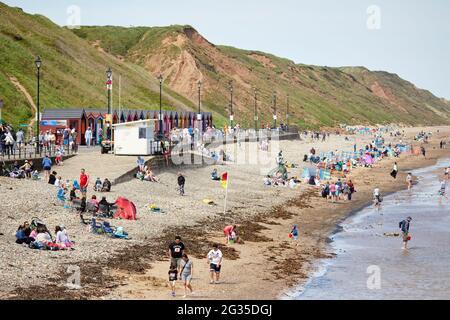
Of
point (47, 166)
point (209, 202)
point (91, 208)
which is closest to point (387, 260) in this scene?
→ point (91, 208)

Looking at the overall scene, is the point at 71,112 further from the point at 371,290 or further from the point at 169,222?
the point at 371,290

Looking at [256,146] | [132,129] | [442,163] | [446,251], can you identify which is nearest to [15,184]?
[132,129]

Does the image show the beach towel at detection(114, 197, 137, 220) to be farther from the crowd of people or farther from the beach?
the crowd of people

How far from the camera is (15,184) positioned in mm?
31562

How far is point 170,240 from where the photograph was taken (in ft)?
91.8

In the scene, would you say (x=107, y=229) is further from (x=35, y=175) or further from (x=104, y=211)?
(x=35, y=175)

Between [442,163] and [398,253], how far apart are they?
6351 centimetres

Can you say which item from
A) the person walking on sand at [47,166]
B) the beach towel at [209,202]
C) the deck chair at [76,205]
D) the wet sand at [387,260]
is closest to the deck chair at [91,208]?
the deck chair at [76,205]

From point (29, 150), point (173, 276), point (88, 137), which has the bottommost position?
point (173, 276)

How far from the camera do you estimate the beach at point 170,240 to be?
20438 millimetres

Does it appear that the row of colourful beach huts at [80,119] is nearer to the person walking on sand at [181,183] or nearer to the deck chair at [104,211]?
the person walking on sand at [181,183]

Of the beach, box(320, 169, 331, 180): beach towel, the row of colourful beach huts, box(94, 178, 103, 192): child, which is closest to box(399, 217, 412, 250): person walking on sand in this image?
the beach

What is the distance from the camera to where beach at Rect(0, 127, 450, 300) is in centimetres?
2044

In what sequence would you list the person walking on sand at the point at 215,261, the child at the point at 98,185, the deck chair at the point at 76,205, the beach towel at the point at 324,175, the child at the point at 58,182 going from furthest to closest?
the beach towel at the point at 324,175
the child at the point at 98,185
the child at the point at 58,182
the deck chair at the point at 76,205
the person walking on sand at the point at 215,261
